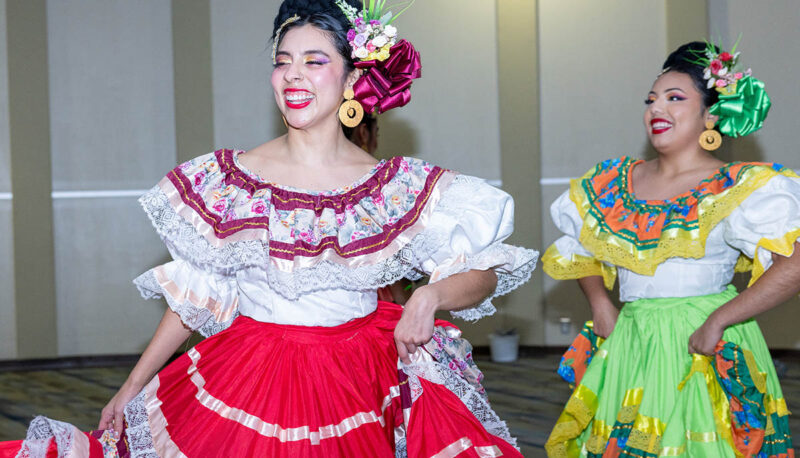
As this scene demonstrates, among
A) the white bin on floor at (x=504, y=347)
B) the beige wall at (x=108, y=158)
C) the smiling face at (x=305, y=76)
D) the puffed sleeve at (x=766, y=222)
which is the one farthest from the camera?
the beige wall at (x=108, y=158)

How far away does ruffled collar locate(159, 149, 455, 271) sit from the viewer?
174 centimetres

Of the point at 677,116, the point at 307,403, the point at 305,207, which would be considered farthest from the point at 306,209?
the point at 677,116

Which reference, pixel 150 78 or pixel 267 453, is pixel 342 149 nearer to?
pixel 267 453

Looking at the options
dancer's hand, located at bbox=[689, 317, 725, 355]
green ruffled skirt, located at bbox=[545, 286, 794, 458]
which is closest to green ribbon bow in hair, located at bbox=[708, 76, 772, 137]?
green ruffled skirt, located at bbox=[545, 286, 794, 458]

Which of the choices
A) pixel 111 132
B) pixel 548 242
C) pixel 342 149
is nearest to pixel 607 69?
pixel 548 242

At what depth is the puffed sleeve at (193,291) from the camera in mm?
1786

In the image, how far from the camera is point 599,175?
298 cm

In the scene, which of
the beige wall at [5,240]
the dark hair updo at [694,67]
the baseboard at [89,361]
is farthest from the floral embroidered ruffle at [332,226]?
the beige wall at [5,240]

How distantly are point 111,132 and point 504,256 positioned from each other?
4942 mm

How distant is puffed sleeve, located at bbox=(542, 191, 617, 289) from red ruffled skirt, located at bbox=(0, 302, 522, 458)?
3.94ft

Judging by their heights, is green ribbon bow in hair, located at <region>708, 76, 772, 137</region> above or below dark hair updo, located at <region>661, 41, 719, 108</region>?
below

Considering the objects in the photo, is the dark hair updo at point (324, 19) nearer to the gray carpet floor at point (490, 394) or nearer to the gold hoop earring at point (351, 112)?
the gold hoop earring at point (351, 112)

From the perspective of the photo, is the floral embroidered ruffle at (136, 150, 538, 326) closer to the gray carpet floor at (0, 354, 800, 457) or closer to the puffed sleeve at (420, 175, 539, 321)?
the puffed sleeve at (420, 175, 539, 321)

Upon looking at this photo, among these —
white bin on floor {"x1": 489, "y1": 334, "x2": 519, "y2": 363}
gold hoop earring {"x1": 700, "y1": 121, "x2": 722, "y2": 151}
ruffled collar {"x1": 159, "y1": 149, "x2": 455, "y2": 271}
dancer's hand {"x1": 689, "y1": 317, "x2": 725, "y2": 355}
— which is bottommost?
white bin on floor {"x1": 489, "y1": 334, "x2": 519, "y2": 363}
